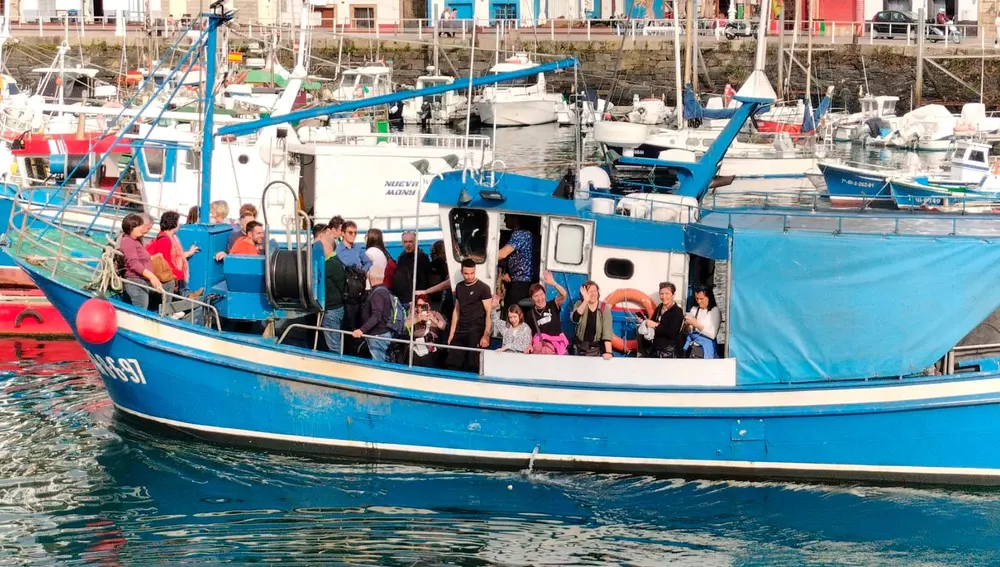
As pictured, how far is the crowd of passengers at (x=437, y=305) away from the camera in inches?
512

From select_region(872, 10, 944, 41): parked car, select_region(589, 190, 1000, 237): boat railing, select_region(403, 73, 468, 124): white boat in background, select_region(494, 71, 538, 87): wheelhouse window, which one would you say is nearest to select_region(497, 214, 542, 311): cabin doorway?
select_region(589, 190, 1000, 237): boat railing

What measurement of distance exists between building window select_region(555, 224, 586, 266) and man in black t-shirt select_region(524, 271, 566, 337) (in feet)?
1.09

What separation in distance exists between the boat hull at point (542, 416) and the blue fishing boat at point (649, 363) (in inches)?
0.7

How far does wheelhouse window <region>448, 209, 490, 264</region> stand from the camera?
1373cm

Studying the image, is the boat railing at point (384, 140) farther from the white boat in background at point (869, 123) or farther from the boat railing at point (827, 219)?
the white boat in background at point (869, 123)

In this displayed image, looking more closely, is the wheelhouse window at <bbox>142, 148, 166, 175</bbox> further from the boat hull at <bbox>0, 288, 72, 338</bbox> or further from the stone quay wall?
the stone quay wall

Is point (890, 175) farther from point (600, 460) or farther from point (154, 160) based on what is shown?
point (600, 460)

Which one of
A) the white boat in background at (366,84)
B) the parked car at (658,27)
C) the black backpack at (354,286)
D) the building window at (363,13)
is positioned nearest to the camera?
the black backpack at (354,286)

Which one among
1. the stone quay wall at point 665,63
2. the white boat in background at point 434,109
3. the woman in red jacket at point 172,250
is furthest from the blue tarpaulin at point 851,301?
the stone quay wall at point 665,63

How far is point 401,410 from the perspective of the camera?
1332 centimetres

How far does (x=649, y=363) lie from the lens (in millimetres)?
12836

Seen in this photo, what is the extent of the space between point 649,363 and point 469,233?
7.75 feet

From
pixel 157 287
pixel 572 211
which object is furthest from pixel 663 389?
pixel 157 287

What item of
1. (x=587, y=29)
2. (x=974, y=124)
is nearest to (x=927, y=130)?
(x=974, y=124)
